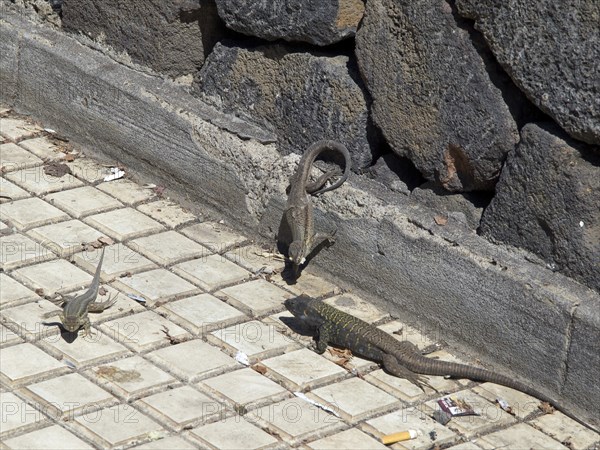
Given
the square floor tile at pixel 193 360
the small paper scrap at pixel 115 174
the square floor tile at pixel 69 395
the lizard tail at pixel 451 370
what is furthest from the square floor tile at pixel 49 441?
the small paper scrap at pixel 115 174

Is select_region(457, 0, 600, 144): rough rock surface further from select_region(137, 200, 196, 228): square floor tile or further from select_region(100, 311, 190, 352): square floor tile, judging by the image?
select_region(137, 200, 196, 228): square floor tile

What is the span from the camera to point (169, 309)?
23.5 feet

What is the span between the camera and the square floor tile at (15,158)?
Result: 8.62 meters

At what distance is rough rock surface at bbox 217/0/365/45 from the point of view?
7422 millimetres

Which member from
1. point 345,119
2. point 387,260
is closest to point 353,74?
point 345,119

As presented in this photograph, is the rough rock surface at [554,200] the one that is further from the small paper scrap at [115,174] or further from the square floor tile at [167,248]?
the small paper scrap at [115,174]

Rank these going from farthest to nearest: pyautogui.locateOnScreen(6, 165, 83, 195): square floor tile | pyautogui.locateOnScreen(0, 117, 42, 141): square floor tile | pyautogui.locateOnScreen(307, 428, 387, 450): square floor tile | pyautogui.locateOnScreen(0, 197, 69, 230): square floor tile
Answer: pyautogui.locateOnScreen(0, 117, 42, 141): square floor tile < pyautogui.locateOnScreen(6, 165, 83, 195): square floor tile < pyautogui.locateOnScreen(0, 197, 69, 230): square floor tile < pyautogui.locateOnScreen(307, 428, 387, 450): square floor tile

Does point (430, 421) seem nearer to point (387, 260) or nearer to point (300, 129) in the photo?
point (387, 260)

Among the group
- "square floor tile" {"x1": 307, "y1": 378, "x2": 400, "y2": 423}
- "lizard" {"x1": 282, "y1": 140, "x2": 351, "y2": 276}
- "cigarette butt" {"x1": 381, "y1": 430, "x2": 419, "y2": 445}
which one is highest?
"lizard" {"x1": 282, "y1": 140, "x2": 351, "y2": 276}

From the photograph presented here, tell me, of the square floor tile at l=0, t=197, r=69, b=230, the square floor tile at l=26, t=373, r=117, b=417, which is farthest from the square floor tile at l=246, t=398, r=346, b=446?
the square floor tile at l=0, t=197, r=69, b=230

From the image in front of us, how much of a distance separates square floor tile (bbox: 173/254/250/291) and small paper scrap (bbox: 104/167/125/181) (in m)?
1.24

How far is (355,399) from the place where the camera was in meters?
6.47

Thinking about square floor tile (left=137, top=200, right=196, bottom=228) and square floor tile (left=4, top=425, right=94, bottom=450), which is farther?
square floor tile (left=137, top=200, right=196, bottom=228)

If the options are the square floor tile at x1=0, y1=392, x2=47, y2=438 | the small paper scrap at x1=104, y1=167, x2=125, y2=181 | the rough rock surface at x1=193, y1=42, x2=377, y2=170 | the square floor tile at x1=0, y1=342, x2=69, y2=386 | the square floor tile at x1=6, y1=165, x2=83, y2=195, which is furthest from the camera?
the small paper scrap at x1=104, y1=167, x2=125, y2=181
